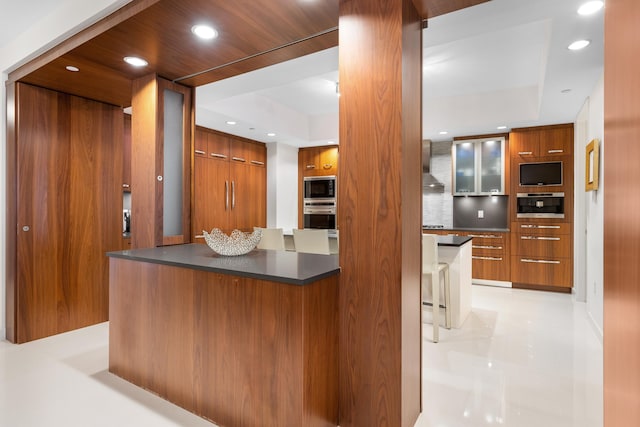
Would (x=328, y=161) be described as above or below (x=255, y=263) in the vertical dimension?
above

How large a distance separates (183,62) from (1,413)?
2370 mm

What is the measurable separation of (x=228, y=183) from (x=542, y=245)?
459 cm

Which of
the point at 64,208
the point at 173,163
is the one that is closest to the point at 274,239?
the point at 173,163

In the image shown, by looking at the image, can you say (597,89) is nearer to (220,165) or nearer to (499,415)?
(499,415)

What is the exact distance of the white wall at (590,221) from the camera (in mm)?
3105

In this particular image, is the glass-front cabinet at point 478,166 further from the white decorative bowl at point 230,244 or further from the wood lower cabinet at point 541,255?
the white decorative bowl at point 230,244

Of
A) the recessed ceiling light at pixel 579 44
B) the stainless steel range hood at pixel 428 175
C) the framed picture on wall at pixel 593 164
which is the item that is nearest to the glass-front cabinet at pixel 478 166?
the stainless steel range hood at pixel 428 175

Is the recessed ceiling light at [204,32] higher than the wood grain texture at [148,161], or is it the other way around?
the recessed ceiling light at [204,32]

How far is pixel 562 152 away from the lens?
4668mm

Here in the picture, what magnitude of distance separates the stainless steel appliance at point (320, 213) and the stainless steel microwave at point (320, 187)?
3.0 inches

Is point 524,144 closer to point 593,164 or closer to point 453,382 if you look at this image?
point 593,164

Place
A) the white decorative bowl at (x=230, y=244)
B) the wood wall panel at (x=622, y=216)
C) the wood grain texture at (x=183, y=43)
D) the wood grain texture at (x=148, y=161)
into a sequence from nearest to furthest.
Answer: the wood wall panel at (x=622, y=216)
the wood grain texture at (x=183, y=43)
the white decorative bowl at (x=230, y=244)
the wood grain texture at (x=148, y=161)

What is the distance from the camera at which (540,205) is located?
479cm

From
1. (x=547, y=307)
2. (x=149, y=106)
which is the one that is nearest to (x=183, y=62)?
(x=149, y=106)
